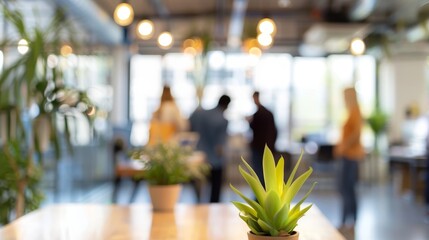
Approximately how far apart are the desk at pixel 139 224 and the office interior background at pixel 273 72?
19.1ft

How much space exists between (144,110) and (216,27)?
2.58 metres

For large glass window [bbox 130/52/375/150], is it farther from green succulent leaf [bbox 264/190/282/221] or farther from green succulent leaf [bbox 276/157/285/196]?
green succulent leaf [bbox 264/190/282/221]

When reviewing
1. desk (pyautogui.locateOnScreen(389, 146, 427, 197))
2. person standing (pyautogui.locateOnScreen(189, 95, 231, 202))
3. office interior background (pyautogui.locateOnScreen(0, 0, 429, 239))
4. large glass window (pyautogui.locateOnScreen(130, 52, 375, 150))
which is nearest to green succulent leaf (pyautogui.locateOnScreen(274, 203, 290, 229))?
person standing (pyautogui.locateOnScreen(189, 95, 231, 202))

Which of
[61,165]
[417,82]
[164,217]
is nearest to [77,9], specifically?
[61,165]

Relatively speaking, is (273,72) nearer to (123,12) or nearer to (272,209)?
(123,12)

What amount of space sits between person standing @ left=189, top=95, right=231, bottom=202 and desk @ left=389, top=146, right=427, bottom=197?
4140 millimetres

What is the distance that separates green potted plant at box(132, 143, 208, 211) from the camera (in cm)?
316

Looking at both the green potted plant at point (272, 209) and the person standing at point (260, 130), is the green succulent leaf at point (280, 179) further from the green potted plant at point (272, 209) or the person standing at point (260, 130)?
the person standing at point (260, 130)

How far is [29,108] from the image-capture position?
4414mm

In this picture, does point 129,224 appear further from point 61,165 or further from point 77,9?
point 77,9

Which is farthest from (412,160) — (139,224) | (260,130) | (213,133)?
(139,224)

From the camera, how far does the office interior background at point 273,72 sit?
405 inches

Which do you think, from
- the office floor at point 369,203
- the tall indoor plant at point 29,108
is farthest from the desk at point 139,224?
the office floor at point 369,203

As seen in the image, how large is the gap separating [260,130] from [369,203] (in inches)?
120
